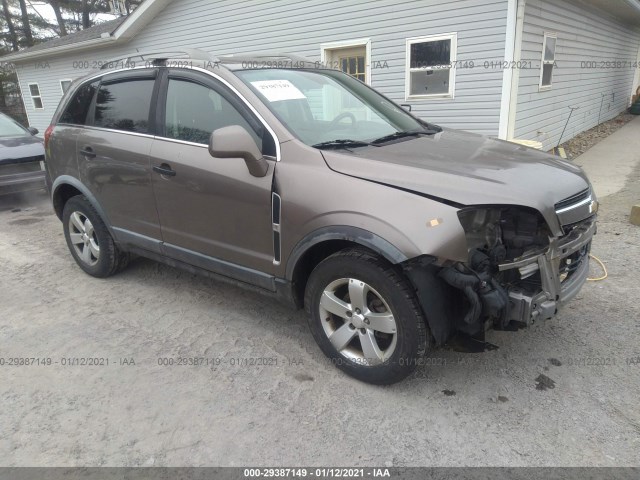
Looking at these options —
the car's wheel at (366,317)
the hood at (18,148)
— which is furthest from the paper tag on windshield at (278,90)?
the hood at (18,148)

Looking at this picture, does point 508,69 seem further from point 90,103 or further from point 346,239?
point 346,239

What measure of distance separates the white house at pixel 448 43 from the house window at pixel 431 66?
0.7 inches

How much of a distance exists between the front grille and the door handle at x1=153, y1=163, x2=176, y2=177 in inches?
96.6

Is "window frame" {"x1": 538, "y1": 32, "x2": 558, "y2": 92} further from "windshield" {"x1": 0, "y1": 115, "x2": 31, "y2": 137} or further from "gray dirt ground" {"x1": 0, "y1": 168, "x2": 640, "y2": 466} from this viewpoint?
"windshield" {"x1": 0, "y1": 115, "x2": 31, "y2": 137}

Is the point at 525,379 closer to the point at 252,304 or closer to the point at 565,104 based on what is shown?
the point at 252,304

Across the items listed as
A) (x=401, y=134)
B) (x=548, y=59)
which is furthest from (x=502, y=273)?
(x=548, y=59)

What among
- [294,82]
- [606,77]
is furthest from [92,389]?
[606,77]

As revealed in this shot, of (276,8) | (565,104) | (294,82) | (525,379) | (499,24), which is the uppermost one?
(276,8)

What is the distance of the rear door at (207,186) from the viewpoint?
2.93 metres

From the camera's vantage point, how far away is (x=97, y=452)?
234 centimetres

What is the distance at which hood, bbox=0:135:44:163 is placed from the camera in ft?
24.2

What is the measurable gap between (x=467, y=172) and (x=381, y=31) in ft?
24.2

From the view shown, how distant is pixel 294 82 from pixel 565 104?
9.99 metres

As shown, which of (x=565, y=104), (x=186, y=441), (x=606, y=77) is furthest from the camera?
(x=606, y=77)
